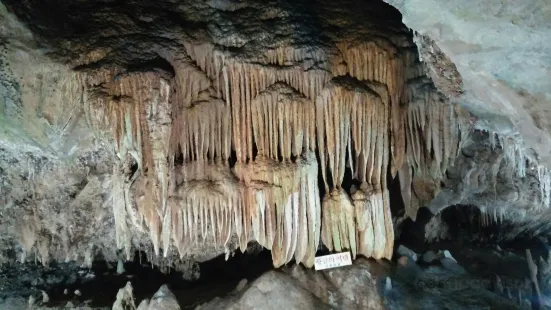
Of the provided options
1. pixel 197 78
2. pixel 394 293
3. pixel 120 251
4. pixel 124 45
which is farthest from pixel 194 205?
pixel 120 251

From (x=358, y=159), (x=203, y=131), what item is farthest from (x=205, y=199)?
(x=358, y=159)

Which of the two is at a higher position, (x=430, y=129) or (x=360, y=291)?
(x=430, y=129)

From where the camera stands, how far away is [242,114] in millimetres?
4828

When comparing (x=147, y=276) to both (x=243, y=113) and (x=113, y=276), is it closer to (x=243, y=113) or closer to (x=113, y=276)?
(x=113, y=276)

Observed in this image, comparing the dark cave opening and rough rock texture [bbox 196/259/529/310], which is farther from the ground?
rough rock texture [bbox 196/259/529/310]

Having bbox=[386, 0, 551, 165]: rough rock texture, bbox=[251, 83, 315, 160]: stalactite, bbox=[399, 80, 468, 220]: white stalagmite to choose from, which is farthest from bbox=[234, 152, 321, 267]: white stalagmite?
bbox=[386, 0, 551, 165]: rough rock texture

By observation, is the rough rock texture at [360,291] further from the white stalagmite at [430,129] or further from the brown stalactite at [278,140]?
the white stalagmite at [430,129]

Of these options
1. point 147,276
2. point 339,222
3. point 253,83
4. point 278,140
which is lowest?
point 147,276

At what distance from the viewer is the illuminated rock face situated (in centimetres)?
444

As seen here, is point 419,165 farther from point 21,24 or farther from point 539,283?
point 21,24

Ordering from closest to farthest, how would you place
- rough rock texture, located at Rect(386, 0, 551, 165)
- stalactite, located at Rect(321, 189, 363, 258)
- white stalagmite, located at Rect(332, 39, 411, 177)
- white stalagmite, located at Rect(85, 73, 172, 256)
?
rough rock texture, located at Rect(386, 0, 551, 165), white stalagmite, located at Rect(85, 73, 172, 256), white stalagmite, located at Rect(332, 39, 411, 177), stalactite, located at Rect(321, 189, 363, 258)

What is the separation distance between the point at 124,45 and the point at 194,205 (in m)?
1.59

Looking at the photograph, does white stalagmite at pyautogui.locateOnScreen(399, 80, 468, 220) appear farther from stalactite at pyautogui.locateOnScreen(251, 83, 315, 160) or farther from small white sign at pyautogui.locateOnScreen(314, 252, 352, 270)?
small white sign at pyautogui.locateOnScreen(314, 252, 352, 270)

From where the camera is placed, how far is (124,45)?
4.59 meters
